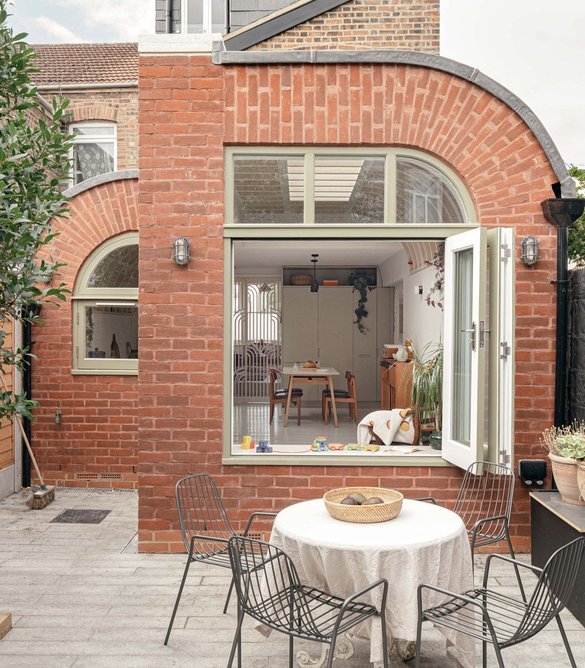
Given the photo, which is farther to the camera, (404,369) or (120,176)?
(404,369)

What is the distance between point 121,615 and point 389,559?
72.0 inches

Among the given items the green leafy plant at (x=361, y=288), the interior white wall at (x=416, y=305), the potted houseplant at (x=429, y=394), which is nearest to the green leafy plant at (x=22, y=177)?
the potted houseplant at (x=429, y=394)

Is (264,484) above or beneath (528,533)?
above

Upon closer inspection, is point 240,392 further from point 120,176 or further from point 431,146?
point 431,146

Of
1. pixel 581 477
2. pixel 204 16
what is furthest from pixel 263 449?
pixel 204 16

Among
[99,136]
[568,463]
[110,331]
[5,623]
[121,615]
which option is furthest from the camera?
[99,136]

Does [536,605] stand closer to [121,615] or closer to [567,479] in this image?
[567,479]

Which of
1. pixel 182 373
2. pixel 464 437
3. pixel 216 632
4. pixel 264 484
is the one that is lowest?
pixel 216 632

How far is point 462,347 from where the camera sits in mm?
4953

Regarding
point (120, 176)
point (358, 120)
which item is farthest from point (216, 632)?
point (120, 176)

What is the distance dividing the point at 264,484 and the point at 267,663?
1762 mm

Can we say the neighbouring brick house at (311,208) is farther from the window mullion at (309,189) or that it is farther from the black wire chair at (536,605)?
the black wire chair at (536,605)

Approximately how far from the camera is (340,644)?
336cm

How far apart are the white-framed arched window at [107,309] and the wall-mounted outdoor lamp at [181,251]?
234 cm
